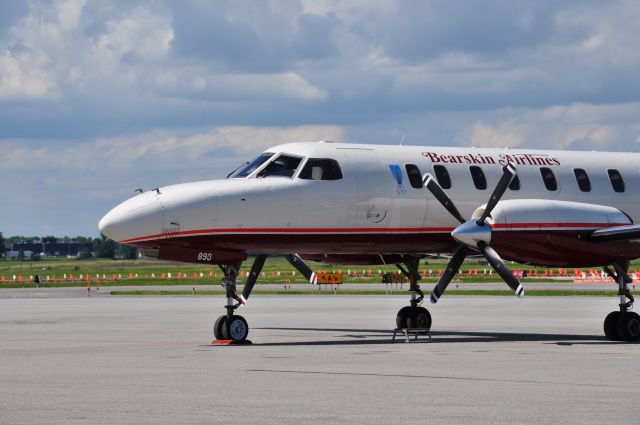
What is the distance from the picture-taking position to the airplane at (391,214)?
2545 cm

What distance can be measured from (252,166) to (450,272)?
5.47m

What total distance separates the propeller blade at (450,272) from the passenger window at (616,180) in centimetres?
498

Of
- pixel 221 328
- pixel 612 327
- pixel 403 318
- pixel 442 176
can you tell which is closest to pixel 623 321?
pixel 612 327

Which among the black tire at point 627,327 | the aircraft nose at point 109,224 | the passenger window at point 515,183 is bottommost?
the black tire at point 627,327

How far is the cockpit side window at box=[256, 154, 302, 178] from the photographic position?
86.8 feet

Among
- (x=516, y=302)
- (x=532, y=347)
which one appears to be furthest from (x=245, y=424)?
(x=516, y=302)

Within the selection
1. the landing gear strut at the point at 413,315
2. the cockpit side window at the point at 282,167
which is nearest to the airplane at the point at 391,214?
the cockpit side window at the point at 282,167

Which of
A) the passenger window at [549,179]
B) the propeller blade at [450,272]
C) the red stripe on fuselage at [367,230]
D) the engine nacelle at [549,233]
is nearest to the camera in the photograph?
the red stripe on fuselage at [367,230]

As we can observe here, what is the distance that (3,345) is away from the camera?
26031 millimetres

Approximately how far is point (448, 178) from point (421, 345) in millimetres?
4743

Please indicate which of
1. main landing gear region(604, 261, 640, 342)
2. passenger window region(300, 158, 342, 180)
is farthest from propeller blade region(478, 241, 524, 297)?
passenger window region(300, 158, 342, 180)

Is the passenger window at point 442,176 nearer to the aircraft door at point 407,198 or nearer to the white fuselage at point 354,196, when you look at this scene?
the white fuselage at point 354,196

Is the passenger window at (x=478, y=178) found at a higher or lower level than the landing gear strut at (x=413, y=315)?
higher

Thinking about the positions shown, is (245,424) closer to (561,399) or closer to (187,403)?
(187,403)
